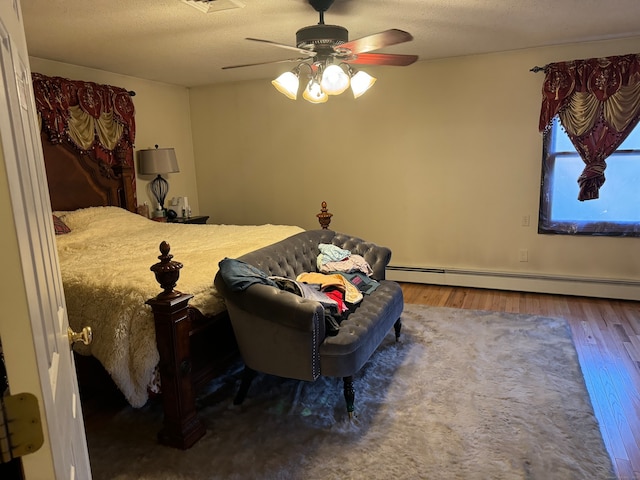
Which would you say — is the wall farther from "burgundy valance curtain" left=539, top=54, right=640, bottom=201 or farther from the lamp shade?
"burgundy valance curtain" left=539, top=54, right=640, bottom=201

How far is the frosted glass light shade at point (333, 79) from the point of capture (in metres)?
2.64

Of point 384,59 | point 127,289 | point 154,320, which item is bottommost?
point 154,320

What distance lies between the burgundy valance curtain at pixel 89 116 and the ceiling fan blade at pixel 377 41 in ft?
9.12

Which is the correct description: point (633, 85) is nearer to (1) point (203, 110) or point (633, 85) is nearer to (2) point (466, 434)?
(2) point (466, 434)

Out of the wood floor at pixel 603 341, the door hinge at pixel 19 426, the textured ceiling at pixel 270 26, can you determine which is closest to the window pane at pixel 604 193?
the wood floor at pixel 603 341

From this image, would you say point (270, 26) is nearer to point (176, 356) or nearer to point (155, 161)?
point (155, 161)

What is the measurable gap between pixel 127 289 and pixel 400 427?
1.62 m

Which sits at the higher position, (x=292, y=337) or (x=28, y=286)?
(x=28, y=286)

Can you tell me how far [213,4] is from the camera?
9.22 feet

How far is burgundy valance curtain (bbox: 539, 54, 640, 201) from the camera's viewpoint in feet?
12.7

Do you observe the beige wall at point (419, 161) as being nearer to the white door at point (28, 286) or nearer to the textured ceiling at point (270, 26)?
the textured ceiling at point (270, 26)

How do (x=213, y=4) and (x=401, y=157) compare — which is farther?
(x=401, y=157)

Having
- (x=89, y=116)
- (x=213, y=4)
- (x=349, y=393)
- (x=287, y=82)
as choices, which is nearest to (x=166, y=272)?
(x=349, y=393)

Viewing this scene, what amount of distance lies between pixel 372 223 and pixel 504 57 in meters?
2.13
